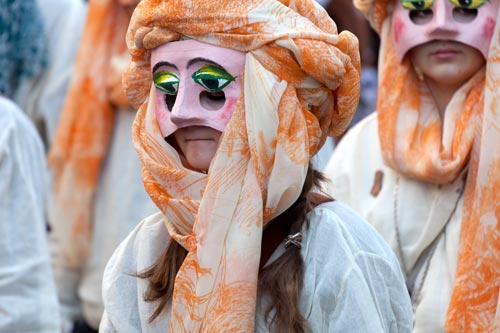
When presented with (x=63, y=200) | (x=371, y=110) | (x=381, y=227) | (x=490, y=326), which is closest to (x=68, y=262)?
(x=63, y=200)

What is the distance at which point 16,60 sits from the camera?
7.32 m

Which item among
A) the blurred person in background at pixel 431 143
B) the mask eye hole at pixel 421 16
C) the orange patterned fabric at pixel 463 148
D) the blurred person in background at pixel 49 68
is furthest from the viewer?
the blurred person in background at pixel 49 68

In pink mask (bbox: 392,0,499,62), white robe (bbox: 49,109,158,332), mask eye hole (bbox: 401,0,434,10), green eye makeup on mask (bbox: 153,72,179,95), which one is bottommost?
white robe (bbox: 49,109,158,332)

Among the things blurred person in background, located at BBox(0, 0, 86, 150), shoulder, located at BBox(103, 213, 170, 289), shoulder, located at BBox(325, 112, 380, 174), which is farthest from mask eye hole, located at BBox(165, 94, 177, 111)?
blurred person in background, located at BBox(0, 0, 86, 150)

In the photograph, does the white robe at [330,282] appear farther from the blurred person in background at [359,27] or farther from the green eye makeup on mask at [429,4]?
the blurred person in background at [359,27]

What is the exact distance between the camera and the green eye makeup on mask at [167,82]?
13.5 ft

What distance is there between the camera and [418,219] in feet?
17.9

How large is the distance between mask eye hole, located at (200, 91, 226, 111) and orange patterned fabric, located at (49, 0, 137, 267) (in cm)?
355

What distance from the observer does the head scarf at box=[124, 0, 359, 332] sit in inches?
154

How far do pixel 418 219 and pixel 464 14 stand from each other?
78cm

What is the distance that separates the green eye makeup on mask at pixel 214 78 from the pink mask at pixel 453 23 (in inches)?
60.9

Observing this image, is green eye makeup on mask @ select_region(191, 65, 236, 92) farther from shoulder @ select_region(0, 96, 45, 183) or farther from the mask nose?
shoulder @ select_region(0, 96, 45, 183)

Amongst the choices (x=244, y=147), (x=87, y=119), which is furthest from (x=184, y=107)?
(x=87, y=119)

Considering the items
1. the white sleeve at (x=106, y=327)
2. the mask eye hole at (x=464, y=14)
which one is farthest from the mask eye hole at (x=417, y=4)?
the white sleeve at (x=106, y=327)
